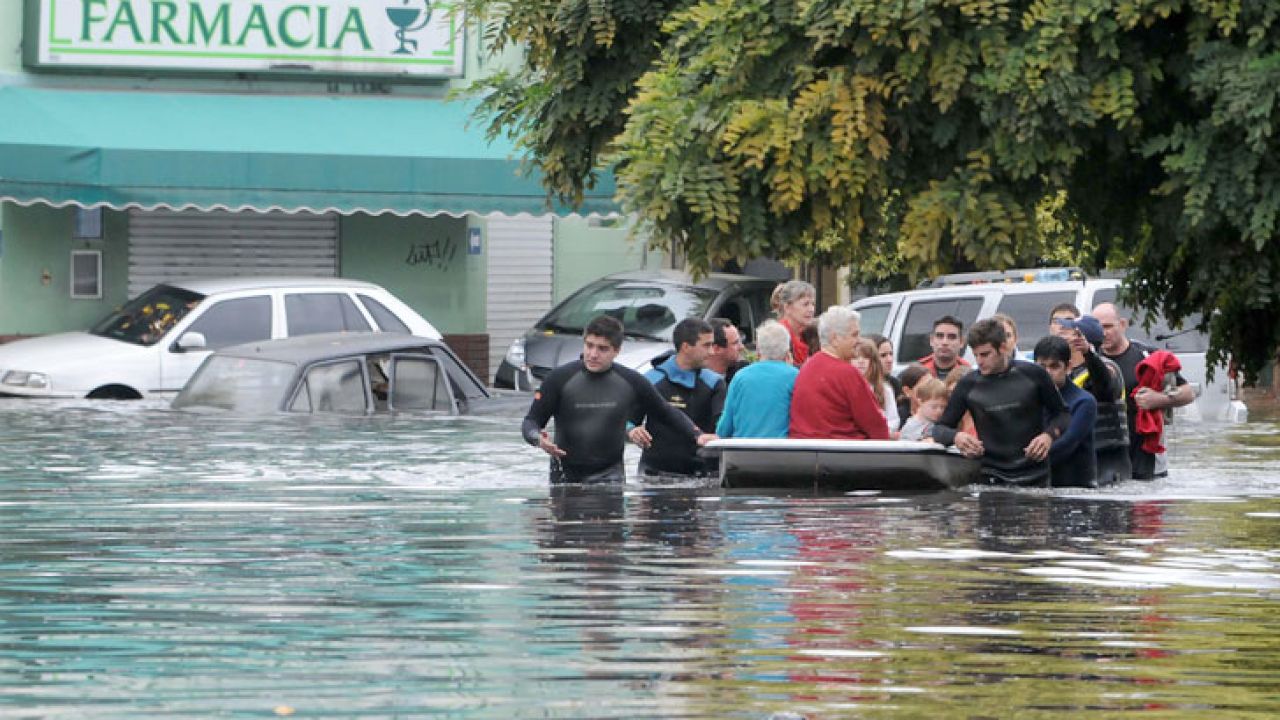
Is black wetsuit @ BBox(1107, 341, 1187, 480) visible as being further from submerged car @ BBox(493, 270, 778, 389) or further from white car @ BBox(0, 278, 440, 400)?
submerged car @ BBox(493, 270, 778, 389)

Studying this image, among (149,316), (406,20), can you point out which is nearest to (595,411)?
(149,316)

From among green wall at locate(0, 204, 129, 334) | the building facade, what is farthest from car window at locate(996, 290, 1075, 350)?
green wall at locate(0, 204, 129, 334)

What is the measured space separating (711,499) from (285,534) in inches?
114

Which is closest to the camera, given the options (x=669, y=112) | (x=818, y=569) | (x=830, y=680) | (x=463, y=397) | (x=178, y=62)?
(x=830, y=680)

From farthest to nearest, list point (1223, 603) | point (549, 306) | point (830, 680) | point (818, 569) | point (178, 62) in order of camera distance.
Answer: point (549, 306) < point (178, 62) < point (818, 569) < point (1223, 603) < point (830, 680)

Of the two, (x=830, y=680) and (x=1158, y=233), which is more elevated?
(x=1158, y=233)

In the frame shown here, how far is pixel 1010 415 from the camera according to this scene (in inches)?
595

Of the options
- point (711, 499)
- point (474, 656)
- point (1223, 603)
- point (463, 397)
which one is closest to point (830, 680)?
point (474, 656)

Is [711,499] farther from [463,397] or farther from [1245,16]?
[463,397]

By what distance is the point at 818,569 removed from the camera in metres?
11.4

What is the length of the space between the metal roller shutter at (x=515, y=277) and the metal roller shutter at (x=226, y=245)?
2.06 metres

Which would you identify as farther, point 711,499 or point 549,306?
point 549,306

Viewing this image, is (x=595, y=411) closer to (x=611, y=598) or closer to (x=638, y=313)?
(x=611, y=598)

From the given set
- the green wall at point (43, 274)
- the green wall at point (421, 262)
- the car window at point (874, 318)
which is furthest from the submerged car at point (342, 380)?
the green wall at point (421, 262)
